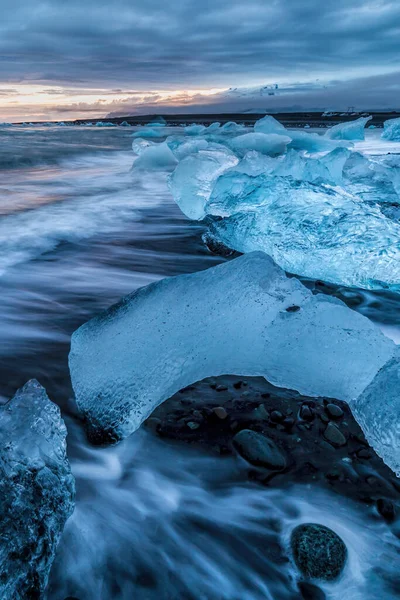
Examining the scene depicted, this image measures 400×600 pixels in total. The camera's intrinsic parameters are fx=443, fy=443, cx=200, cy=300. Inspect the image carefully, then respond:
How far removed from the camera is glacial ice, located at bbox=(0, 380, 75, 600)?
118 centimetres

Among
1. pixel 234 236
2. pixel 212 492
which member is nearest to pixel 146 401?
pixel 212 492

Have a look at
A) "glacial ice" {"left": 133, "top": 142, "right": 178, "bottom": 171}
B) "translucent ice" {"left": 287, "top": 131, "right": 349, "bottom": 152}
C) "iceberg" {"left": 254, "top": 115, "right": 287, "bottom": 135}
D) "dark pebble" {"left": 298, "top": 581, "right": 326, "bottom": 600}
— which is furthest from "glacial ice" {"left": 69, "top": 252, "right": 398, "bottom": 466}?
"iceberg" {"left": 254, "top": 115, "right": 287, "bottom": 135}

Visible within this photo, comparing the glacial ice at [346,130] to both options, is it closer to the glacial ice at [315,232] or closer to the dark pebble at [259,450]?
the glacial ice at [315,232]

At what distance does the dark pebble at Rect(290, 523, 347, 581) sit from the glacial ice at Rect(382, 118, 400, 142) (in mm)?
22052

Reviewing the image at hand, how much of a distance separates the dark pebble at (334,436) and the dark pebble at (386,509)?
11.1 inches

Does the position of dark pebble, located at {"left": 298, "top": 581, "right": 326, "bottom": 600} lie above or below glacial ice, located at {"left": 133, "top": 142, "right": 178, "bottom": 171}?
below

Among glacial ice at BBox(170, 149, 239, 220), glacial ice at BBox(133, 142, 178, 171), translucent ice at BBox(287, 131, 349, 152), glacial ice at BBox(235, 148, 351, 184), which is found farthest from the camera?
translucent ice at BBox(287, 131, 349, 152)

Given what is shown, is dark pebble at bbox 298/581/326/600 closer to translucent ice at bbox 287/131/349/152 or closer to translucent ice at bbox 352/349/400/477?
translucent ice at bbox 352/349/400/477

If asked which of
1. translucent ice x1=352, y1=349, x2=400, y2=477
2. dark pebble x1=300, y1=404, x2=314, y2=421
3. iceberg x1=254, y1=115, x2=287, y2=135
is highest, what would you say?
iceberg x1=254, y1=115, x2=287, y2=135

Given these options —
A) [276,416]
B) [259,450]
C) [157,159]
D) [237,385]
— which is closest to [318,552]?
[259,450]

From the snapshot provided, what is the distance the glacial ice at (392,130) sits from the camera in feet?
65.8

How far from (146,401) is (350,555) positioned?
902 mm

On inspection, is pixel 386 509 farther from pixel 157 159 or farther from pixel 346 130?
pixel 346 130

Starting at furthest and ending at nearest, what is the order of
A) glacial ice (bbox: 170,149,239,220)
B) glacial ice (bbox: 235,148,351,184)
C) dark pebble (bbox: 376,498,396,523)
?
1. glacial ice (bbox: 170,149,239,220)
2. glacial ice (bbox: 235,148,351,184)
3. dark pebble (bbox: 376,498,396,523)
